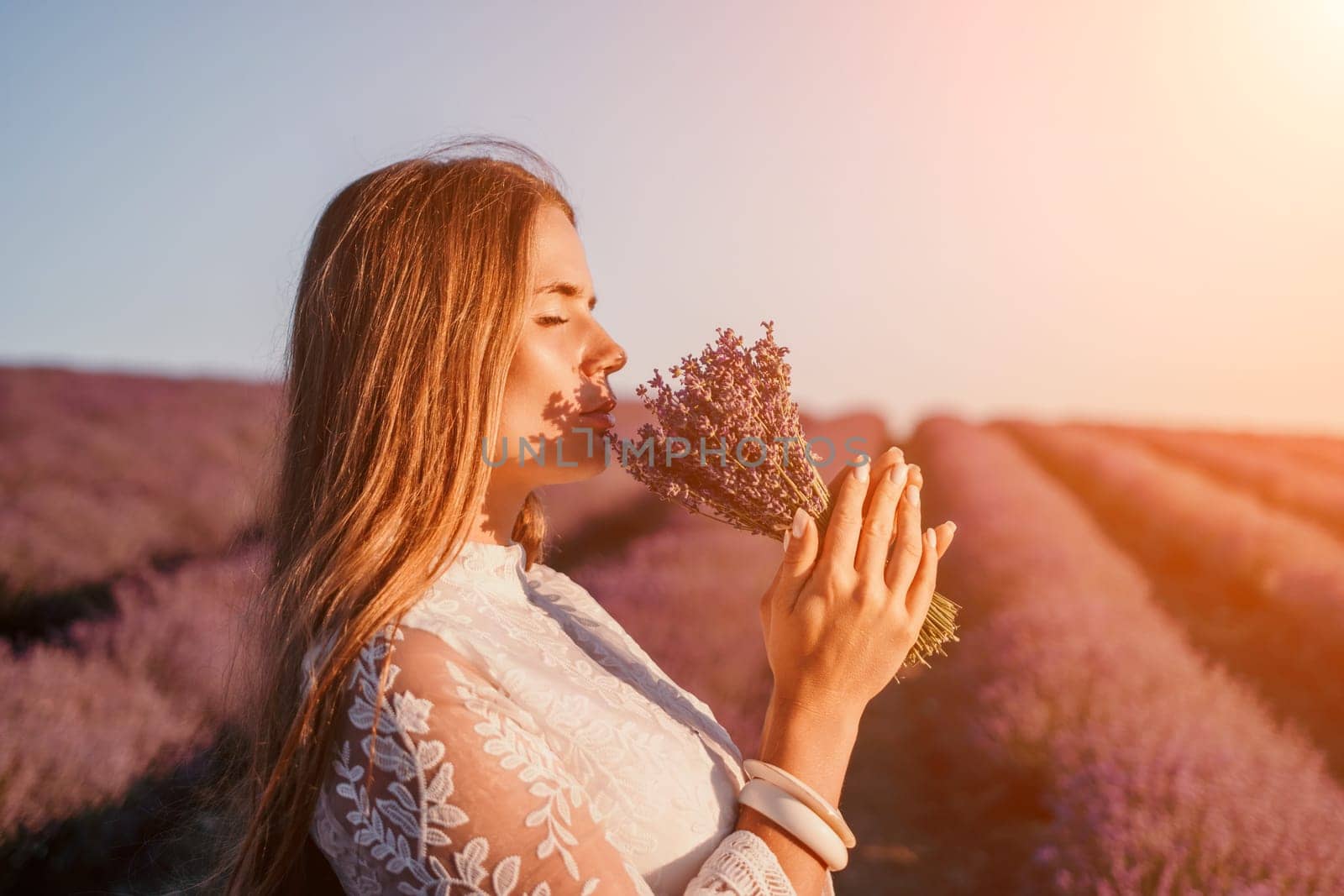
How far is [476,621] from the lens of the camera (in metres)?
1.31

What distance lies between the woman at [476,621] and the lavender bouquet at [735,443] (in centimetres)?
14

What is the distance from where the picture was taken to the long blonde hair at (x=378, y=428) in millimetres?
1265

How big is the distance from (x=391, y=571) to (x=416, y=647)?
0.17 metres

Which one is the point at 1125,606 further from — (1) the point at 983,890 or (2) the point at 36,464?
(2) the point at 36,464

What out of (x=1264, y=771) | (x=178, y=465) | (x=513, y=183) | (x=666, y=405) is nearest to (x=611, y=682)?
(x=666, y=405)

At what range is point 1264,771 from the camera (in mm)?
2959

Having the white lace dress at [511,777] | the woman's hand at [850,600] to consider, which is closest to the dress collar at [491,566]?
the white lace dress at [511,777]

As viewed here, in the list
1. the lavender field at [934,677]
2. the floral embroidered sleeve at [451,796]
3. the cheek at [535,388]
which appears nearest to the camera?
the floral embroidered sleeve at [451,796]

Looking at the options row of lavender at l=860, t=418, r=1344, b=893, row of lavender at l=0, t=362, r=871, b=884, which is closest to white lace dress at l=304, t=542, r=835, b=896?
row of lavender at l=0, t=362, r=871, b=884

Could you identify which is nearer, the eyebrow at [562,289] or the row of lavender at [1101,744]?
the eyebrow at [562,289]

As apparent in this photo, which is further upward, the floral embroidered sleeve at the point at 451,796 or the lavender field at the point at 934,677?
the floral embroidered sleeve at the point at 451,796

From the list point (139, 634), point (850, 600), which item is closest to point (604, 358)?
point (850, 600)

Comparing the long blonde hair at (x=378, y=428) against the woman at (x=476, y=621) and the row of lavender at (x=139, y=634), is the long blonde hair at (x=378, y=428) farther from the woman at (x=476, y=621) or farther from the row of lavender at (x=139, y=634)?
the row of lavender at (x=139, y=634)

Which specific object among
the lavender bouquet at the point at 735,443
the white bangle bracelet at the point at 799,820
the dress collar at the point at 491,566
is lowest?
the white bangle bracelet at the point at 799,820
